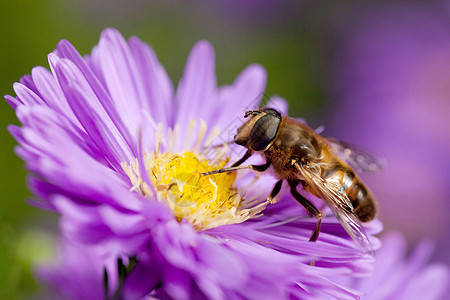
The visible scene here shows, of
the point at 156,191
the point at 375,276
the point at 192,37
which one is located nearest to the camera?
the point at 156,191

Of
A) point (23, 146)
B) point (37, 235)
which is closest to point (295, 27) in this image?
point (37, 235)

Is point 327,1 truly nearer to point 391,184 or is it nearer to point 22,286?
point 391,184

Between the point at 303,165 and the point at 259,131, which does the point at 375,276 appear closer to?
the point at 303,165

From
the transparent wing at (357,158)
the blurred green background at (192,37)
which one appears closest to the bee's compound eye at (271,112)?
the transparent wing at (357,158)

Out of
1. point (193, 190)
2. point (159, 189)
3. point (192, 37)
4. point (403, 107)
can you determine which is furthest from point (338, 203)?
point (403, 107)

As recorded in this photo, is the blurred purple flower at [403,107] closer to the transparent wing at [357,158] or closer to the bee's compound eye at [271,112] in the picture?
the transparent wing at [357,158]

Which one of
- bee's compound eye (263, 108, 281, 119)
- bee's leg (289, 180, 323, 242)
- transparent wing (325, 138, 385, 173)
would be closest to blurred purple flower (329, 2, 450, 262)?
transparent wing (325, 138, 385, 173)
